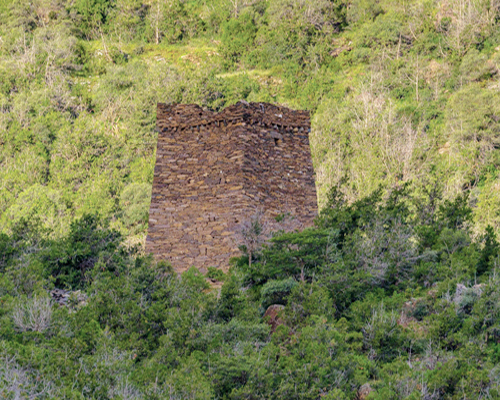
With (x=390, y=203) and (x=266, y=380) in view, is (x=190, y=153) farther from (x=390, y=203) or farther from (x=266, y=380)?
(x=266, y=380)

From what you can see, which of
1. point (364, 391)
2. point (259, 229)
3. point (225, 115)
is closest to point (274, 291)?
point (259, 229)

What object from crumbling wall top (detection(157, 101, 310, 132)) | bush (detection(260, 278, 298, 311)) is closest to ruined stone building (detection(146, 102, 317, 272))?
crumbling wall top (detection(157, 101, 310, 132))

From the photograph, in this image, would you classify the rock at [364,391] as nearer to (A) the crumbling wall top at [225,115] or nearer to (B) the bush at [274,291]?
(B) the bush at [274,291]

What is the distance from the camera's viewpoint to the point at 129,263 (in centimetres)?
1108

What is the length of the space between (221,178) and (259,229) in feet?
5.32

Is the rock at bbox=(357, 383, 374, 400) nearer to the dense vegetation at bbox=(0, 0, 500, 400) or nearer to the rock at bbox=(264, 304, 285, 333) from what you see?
the dense vegetation at bbox=(0, 0, 500, 400)

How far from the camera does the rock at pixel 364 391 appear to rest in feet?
24.2

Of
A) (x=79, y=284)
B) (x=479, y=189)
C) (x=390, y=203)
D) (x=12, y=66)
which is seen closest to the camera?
(x=79, y=284)

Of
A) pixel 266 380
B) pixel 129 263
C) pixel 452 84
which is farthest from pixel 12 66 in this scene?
pixel 266 380

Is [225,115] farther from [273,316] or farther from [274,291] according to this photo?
[273,316]

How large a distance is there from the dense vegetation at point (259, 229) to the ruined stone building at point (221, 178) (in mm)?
786

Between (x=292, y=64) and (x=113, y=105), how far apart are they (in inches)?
410

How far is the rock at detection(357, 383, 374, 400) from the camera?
7.37 m

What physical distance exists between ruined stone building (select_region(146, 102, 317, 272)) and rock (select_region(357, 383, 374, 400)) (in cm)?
497
